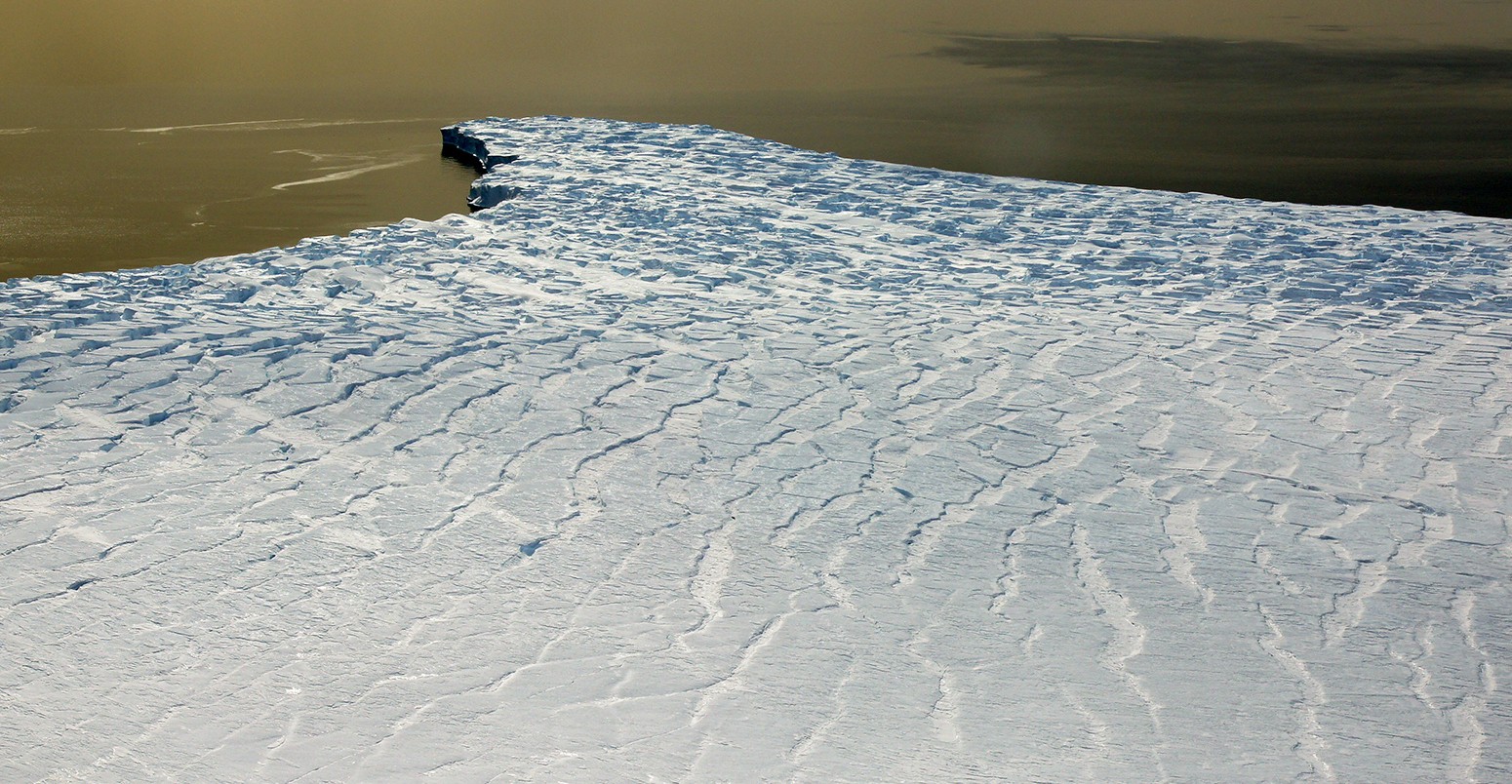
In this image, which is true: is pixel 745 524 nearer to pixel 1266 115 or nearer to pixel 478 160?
pixel 478 160

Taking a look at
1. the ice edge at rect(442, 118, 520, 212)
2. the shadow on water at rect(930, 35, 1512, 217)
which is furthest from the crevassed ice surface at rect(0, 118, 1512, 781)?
the shadow on water at rect(930, 35, 1512, 217)

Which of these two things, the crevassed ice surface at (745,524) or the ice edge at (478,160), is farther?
the ice edge at (478,160)

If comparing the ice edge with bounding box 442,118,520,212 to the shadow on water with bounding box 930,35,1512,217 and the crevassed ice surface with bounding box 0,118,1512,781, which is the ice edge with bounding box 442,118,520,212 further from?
the shadow on water with bounding box 930,35,1512,217

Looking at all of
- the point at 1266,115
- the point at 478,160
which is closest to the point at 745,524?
the point at 478,160

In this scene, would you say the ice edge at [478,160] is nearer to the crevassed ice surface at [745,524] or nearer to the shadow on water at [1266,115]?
the crevassed ice surface at [745,524]

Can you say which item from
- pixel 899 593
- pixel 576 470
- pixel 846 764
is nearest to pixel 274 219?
pixel 576 470

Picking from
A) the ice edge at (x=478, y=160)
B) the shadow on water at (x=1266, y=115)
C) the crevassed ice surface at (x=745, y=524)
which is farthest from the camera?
the shadow on water at (x=1266, y=115)

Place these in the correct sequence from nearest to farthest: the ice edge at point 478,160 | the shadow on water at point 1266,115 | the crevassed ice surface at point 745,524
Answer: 1. the crevassed ice surface at point 745,524
2. the ice edge at point 478,160
3. the shadow on water at point 1266,115

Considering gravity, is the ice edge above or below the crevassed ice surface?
above

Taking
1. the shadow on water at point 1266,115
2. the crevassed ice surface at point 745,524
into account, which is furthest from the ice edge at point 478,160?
the shadow on water at point 1266,115
